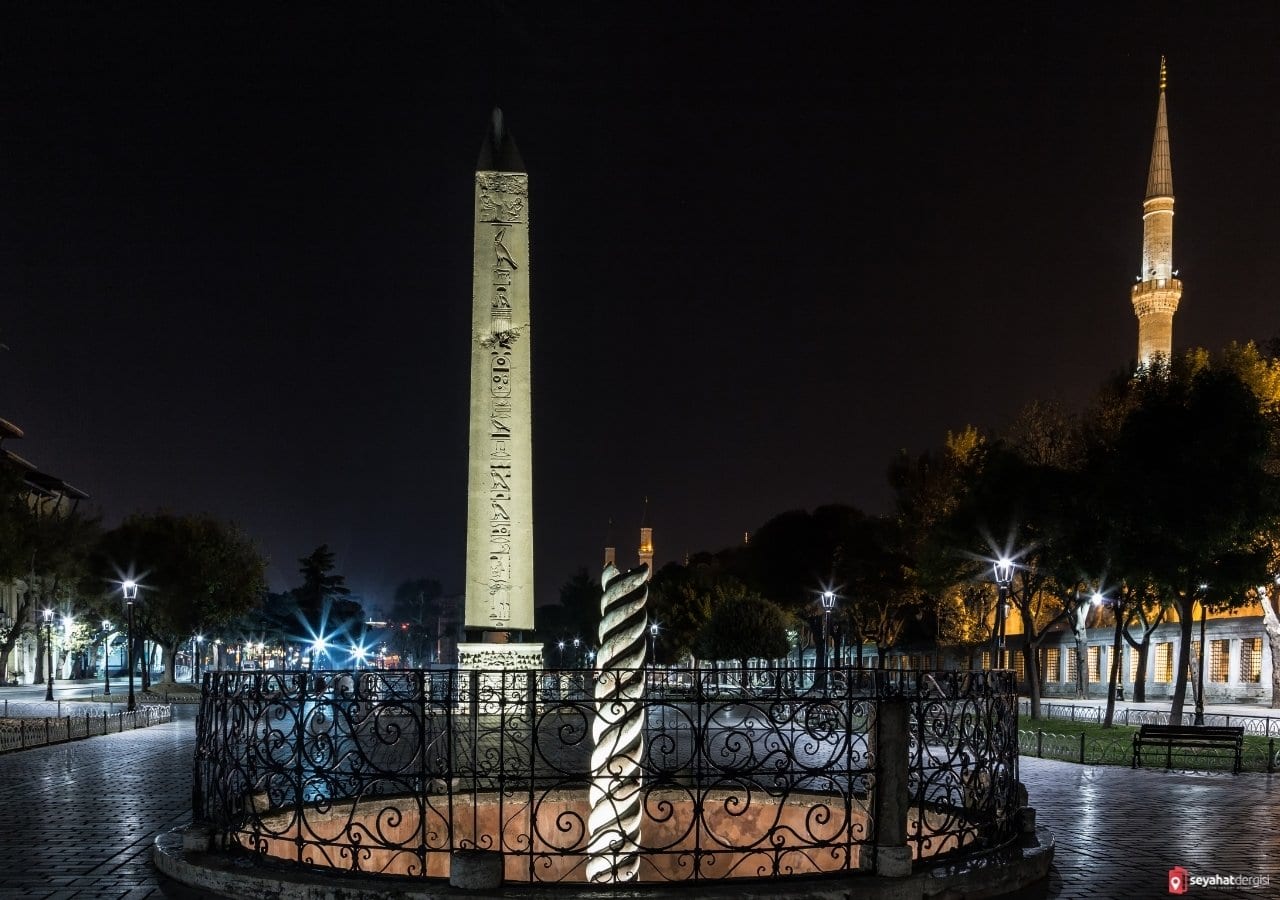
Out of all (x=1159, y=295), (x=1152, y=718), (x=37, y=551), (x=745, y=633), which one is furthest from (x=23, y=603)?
(x=1159, y=295)

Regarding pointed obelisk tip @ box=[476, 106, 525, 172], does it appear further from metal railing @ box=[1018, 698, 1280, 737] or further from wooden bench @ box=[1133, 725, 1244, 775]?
metal railing @ box=[1018, 698, 1280, 737]

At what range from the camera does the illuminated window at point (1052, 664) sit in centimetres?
6716

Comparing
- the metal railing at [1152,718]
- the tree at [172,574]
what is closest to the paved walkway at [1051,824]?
the metal railing at [1152,718]

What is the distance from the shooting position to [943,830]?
934cm

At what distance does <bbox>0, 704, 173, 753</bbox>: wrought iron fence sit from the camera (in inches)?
928

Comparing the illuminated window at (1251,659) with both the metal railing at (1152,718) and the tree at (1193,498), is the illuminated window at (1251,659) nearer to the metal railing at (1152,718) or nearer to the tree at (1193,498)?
the metal railing at (1152,718)

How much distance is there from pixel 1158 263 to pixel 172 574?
6105cm

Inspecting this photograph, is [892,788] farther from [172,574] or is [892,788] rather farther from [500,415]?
[172,574]

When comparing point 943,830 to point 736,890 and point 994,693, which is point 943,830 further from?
point 736,890

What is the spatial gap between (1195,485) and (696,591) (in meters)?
49.1

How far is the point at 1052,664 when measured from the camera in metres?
68.6

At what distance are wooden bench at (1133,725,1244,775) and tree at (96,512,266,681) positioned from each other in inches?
1662

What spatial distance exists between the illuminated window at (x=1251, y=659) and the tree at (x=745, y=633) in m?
19.3

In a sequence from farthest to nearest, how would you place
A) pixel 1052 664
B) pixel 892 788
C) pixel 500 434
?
pixel 1052 664 < pixel 500 434 < pixel 892 788
